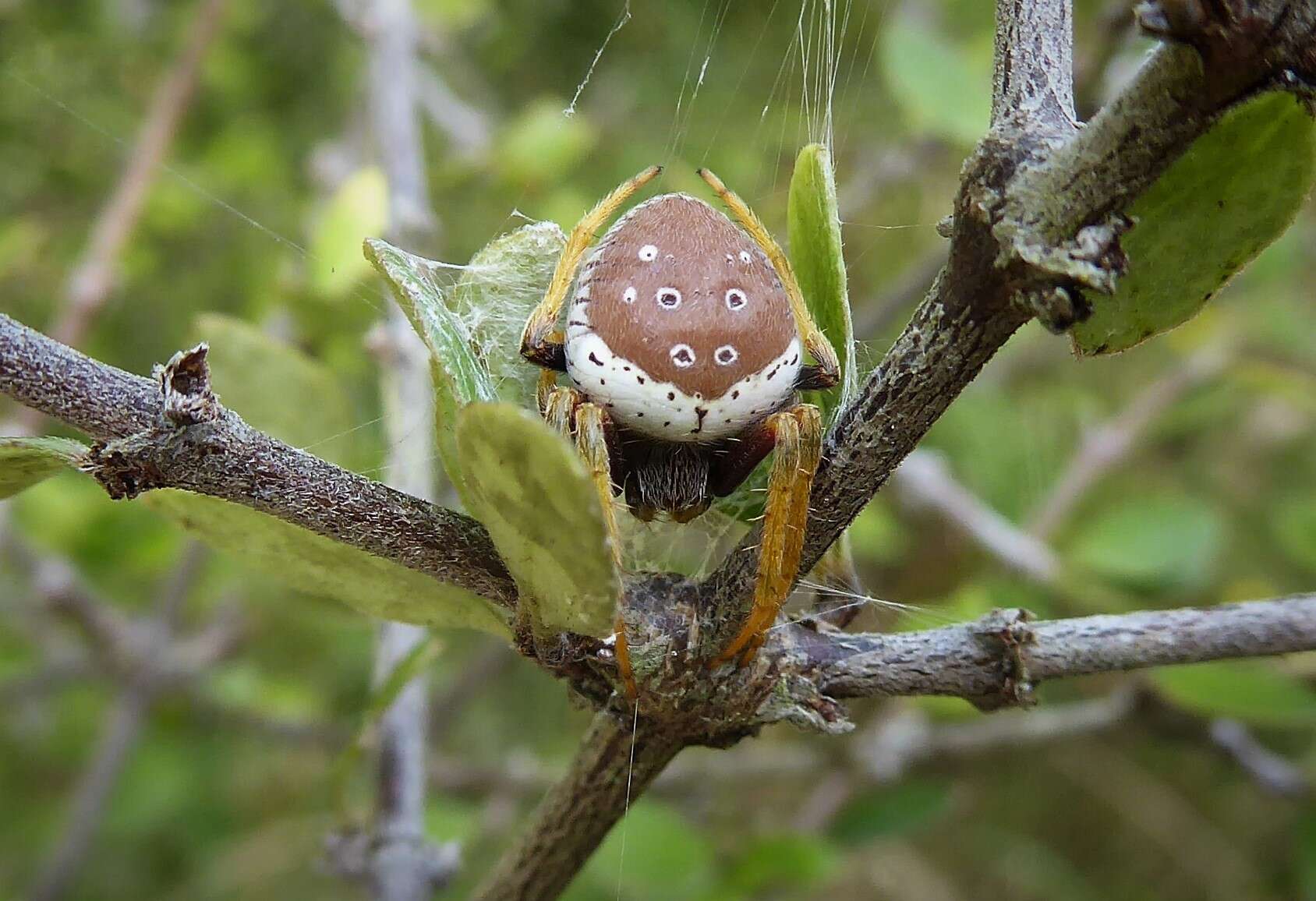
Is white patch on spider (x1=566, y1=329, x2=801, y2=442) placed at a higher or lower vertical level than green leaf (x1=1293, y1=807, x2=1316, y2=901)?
higher

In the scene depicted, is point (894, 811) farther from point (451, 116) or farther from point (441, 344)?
point (451, 116)

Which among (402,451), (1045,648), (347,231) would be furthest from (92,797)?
Answer: (1045,648)

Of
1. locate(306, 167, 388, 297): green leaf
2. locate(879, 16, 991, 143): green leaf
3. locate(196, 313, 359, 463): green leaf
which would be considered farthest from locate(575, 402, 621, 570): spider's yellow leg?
locate(879, 16, 991, 143): green leaf

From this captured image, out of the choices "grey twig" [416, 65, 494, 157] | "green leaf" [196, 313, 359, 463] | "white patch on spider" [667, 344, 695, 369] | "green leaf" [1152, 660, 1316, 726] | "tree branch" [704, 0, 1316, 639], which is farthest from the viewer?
"grey twig" [416, 65, 494, 157]

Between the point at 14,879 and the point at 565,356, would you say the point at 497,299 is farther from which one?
the point at 14,879

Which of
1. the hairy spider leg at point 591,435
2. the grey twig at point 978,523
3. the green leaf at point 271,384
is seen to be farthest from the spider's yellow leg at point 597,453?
the grey twig at point 978,523

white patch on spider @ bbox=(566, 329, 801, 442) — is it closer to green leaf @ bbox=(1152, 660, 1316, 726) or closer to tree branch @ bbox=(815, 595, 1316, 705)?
tree branch @ bbox=(815, 595, 1316, 705)
